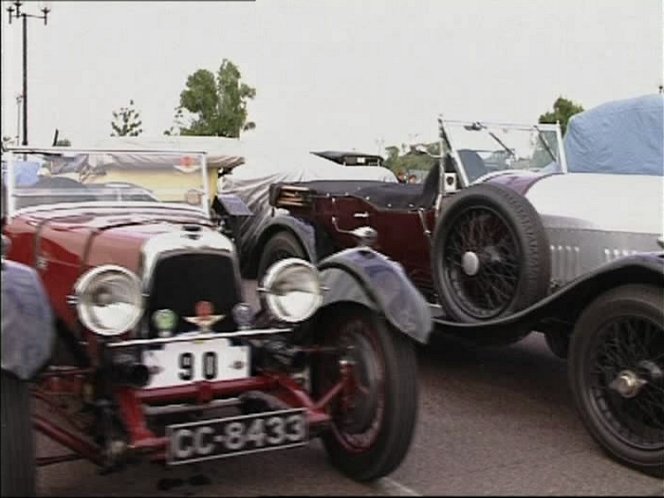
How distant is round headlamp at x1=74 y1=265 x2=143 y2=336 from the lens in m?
3.54

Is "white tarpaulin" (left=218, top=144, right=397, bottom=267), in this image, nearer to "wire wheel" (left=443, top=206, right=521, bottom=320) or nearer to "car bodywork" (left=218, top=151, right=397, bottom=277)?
"car bodywork" (left=218, top=151, right=397, bottom=277)

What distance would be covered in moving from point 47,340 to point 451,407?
2.74m

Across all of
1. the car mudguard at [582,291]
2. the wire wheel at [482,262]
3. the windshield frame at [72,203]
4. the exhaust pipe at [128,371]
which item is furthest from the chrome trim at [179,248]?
the wire wheel at [482,262]

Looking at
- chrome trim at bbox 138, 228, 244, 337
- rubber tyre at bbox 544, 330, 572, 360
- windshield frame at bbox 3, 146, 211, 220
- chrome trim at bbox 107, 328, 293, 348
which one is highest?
windshield frame at bbox 3, 146, 211, 220

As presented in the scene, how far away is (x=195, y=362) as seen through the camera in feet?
12.3

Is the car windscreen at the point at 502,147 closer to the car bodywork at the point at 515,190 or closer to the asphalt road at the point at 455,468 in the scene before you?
the car bodywork at the point at 515,190

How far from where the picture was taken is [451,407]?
17.3 ft

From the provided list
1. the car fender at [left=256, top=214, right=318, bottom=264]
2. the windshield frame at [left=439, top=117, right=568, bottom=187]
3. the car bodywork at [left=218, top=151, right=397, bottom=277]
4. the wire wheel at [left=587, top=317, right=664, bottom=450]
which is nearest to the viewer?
the wire wheel at [left=587, top=317, right=664, bottom=450]

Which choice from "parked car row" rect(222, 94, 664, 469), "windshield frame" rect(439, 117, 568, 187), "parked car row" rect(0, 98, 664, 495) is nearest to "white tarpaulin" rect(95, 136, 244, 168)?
"parked car row" rect(222, 94, 664, 469)

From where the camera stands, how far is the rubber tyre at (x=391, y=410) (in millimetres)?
3729

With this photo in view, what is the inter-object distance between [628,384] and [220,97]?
14.5ft

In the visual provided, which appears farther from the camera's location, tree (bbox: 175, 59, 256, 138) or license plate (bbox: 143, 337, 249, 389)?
tree (bbox: 175, 59, 256, 138)

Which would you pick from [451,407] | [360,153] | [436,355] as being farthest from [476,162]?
[360,153]

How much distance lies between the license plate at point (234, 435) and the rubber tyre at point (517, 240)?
1.95 m
